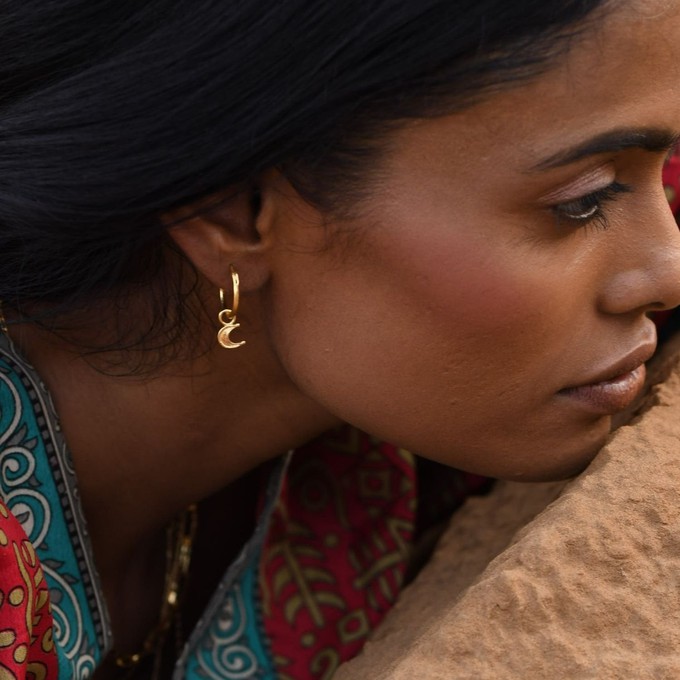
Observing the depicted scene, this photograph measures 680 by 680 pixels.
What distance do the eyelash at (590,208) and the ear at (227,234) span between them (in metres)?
0.30

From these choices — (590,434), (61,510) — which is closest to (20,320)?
(61,510)

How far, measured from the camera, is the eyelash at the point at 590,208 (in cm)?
119

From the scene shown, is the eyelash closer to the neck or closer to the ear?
the ear

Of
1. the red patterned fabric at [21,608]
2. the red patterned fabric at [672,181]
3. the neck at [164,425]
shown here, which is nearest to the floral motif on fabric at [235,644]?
the neck at [164,425]

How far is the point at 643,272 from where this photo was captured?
122 cm

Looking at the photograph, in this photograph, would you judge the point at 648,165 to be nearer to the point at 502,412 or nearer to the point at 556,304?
the point at 556,304

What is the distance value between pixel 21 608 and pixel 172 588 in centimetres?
53

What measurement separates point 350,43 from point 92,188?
0.30 m

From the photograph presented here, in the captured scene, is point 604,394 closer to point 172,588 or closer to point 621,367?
point 621,367

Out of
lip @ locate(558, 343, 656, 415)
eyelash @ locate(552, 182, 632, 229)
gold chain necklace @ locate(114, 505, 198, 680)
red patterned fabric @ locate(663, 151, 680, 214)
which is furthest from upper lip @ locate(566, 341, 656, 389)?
gold chain necklace @ locate(114, 505, 198, 680)

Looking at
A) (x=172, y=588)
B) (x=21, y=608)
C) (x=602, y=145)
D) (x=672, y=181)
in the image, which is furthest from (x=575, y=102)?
(x=172, y=588)

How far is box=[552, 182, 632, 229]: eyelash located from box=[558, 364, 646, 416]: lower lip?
0.57 ft

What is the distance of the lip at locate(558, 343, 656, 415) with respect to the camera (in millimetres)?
1265

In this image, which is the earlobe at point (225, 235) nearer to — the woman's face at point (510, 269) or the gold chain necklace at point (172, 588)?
the woman's face at point (510, 269)
